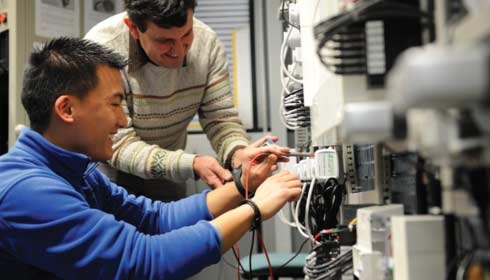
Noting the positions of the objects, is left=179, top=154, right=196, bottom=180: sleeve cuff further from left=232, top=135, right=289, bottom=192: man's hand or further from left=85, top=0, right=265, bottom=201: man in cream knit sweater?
left=232, top=135, right=289, bottom=192: man's hand

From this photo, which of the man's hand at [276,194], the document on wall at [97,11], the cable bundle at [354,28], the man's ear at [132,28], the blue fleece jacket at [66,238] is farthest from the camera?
the document on wall at [97,11]

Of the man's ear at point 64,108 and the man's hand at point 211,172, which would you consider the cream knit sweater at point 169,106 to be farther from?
the man's ear at point 64,108

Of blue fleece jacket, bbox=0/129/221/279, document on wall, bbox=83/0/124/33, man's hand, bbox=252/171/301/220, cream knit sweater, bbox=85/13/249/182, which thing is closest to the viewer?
blue fleece jacket, bbox=0/129/221/279

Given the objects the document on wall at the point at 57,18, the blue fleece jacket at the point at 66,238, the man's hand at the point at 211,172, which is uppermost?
the document on wall at the point at 57,18

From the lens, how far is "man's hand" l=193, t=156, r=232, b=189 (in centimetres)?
179

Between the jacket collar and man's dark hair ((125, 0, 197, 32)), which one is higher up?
man's dark hair ((125, 0, 197, 32))

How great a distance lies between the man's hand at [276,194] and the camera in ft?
4.31

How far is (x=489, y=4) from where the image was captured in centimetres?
51

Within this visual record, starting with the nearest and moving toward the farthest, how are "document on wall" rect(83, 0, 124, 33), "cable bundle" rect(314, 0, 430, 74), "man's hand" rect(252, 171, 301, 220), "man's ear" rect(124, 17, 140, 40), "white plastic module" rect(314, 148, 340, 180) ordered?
"cable bundle" rect(314, 0, 430, 74)
"man's hand" rect(252, 171, 301, 220)
"white plastic module" rect(314, 148, 340, 180)
"man's ear" rect(124, 17, 140, 40)
"document on wall" rect(83, 0, 124, 33)

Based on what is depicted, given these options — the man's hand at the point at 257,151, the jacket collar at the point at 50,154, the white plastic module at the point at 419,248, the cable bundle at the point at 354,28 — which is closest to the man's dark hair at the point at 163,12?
the man's hand at the point at 257,151

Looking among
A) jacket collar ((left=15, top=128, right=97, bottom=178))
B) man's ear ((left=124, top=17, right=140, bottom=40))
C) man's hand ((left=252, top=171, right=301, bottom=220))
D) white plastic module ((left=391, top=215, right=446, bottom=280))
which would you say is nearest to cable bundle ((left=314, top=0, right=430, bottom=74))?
white plastic module ((left=391, top=215, right=446, bottom=280))

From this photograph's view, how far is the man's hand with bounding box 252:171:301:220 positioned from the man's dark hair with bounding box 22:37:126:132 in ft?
1.75

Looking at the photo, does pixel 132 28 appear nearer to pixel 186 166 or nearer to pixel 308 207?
pixel 186 166

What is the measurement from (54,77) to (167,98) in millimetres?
697
